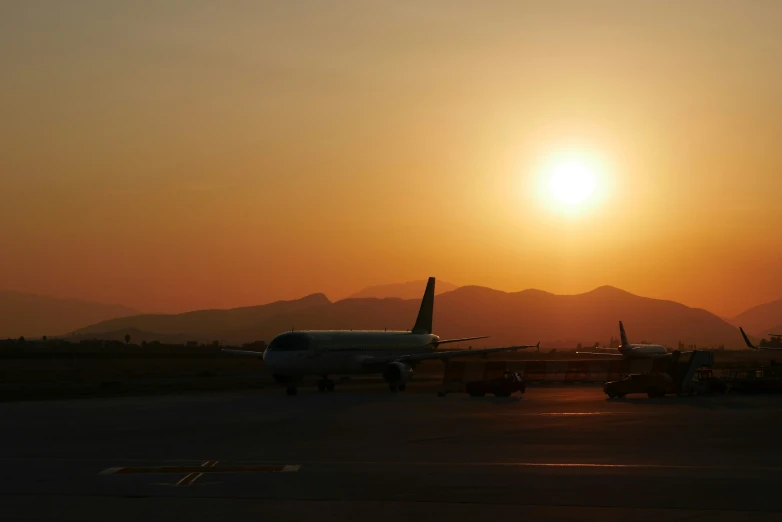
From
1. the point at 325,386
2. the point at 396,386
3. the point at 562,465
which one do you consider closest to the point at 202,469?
the point at 562,465

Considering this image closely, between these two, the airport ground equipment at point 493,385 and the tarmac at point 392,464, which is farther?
the airport ground equipment at point 493,385

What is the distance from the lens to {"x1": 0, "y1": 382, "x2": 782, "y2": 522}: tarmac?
1575 centimetres

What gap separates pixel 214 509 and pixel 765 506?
8896 mm

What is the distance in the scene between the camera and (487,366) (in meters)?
68.9

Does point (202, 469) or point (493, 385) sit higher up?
point (493, 385)

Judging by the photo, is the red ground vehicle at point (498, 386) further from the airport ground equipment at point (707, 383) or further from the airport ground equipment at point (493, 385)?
the airport ground equipment at point (707, 383)

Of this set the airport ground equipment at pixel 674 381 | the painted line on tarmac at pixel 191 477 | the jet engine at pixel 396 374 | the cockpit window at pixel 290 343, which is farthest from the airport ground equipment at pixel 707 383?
the painted line on tarmac at pixel 191 477

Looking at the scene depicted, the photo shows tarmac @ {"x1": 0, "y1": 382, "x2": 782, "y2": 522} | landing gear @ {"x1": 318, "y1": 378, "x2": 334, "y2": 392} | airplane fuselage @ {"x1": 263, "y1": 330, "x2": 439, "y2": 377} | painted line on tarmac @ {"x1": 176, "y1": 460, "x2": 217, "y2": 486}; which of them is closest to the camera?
tarmac @ {"x1": 0, "y1": 382, "x2": 782, "y2": 522}

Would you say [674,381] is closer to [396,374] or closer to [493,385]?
[493,385]

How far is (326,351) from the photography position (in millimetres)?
57000

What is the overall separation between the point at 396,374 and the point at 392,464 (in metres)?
36.1

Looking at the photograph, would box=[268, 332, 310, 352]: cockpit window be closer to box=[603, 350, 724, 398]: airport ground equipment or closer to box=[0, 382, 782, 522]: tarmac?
box=[0, 382, 782, 522]: tarmac

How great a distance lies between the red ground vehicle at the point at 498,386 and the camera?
51.6 meters

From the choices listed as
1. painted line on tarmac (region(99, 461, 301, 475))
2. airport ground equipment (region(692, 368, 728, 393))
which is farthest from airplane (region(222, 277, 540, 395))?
painted line on tarmac (region(99, 461, 301, 475))
